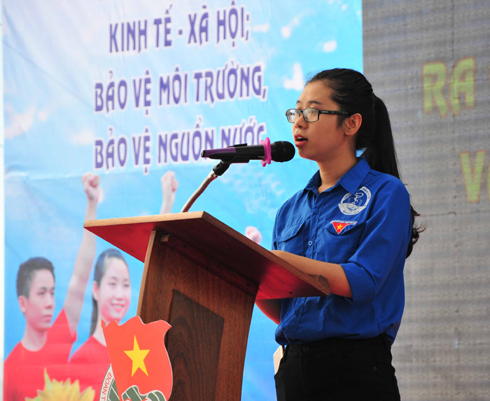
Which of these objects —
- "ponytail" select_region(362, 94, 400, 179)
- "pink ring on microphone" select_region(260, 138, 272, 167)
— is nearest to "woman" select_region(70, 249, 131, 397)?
"ponytail" select_region(362, 94, 400, 179)

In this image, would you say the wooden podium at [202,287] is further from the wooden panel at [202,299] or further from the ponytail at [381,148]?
the ponytail at [381,148]

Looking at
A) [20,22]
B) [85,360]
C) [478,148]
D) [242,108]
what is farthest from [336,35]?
[85,360]

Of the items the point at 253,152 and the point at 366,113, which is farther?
the point at 366,113

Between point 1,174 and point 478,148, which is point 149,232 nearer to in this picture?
point 478,148

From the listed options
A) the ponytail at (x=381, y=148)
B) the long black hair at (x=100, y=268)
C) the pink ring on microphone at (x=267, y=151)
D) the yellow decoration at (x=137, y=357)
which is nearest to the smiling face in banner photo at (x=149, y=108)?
the long black hair at (x=100, y=268)

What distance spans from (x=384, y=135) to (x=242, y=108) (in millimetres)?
1137

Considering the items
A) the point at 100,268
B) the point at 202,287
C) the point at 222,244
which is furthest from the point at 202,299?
the point at 100,268

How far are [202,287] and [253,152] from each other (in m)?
0.33

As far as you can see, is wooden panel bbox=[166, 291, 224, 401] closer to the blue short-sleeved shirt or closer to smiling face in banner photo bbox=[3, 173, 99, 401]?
the blue short-sleeved shirt

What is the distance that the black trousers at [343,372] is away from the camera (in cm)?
137

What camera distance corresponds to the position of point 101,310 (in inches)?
112

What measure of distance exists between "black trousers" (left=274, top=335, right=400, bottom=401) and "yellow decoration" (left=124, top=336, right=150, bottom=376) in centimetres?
49

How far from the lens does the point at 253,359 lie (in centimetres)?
256

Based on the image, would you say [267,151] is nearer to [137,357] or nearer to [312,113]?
[312,113]
